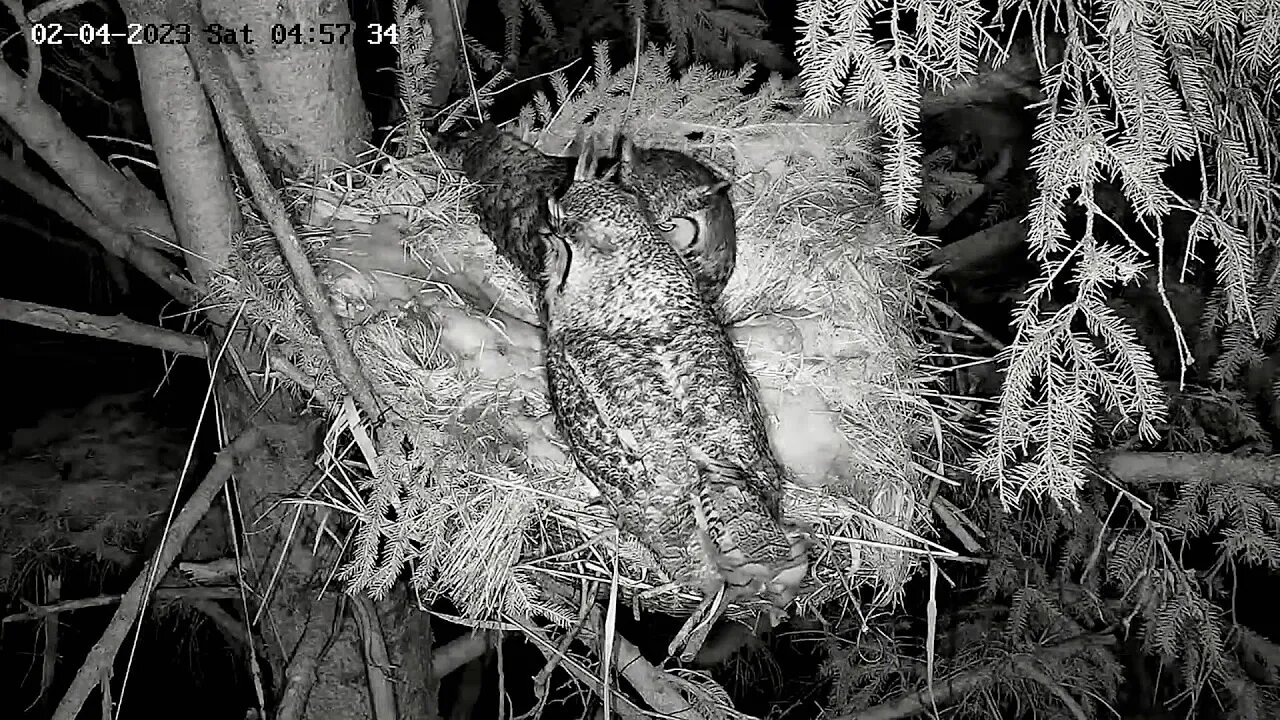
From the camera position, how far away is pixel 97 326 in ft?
5.87

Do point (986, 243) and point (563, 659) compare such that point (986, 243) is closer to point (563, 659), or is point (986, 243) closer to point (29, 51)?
point (563, 659)

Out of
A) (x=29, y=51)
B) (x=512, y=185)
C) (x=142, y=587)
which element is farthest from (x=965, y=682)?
→ (x=29, y=51)

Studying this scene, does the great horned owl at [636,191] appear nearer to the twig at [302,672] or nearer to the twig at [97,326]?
the twig at [97,326]

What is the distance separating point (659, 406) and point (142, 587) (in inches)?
34.0

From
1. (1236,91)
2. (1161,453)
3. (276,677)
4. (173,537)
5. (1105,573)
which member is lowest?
(1105,573)

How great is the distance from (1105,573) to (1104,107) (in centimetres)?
185

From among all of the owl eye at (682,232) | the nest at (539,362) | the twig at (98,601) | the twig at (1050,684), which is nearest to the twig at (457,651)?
the twig at (98,601)

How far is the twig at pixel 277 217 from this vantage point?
4.59 ft

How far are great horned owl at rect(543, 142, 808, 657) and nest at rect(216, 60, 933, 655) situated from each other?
3.3 inches

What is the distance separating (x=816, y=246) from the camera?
1855mm

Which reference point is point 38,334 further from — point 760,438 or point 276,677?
point 760,438

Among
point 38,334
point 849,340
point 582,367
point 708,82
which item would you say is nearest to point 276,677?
point 582,367

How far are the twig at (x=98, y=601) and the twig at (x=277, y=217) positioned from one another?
626 millimetres

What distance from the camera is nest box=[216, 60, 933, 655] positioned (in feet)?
5.05
